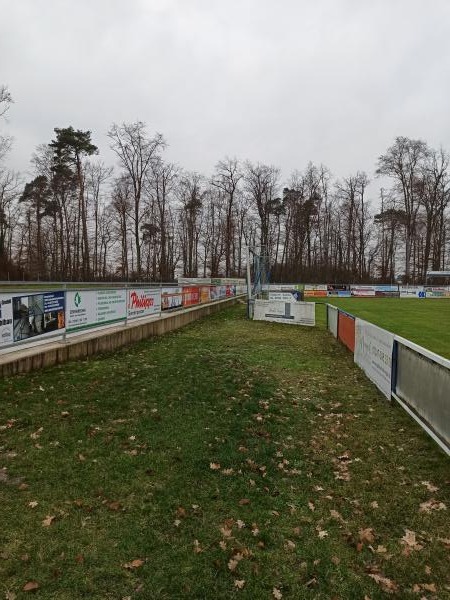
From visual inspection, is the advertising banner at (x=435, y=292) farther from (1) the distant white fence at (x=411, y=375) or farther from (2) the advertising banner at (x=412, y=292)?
(1) the distant white fence at (x=411, y=375)

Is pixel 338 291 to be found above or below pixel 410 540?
above

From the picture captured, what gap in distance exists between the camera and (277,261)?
69500 millimetres

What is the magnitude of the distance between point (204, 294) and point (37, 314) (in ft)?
58.1

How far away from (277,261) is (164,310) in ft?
174

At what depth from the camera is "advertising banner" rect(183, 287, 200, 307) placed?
70.5ft

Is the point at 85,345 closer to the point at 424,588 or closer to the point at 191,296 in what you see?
the point at 424,588

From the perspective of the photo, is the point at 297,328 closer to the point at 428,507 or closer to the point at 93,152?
the point at 428,507

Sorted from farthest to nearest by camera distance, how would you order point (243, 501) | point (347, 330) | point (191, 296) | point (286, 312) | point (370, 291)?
point (370, 291)
point (191, 296)
point (286, 312)
point (347, 330)
point (243, 501)

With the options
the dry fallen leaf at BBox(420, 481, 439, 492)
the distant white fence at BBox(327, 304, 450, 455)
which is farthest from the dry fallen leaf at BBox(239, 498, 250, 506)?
the distant white fence at BBox(327, 304, 450, 455)

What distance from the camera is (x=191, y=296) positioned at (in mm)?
22766

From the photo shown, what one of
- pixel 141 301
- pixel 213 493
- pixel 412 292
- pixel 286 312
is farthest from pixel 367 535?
pixel 412 292

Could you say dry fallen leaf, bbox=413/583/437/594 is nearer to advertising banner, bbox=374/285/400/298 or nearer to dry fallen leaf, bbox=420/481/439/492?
dry fallen leaf, bbox=420/481/439/492

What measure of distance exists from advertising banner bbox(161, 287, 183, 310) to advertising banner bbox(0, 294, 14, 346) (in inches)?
378

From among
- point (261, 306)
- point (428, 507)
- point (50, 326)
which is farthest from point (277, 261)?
point (428, 507)
